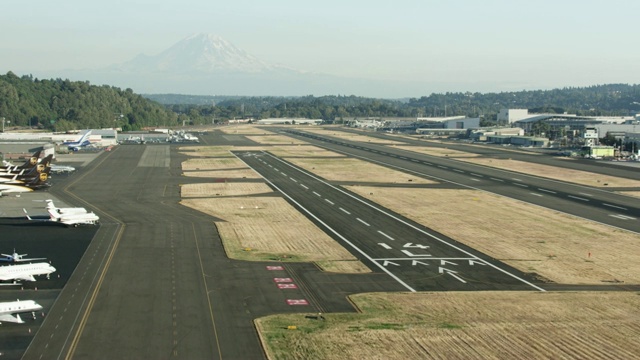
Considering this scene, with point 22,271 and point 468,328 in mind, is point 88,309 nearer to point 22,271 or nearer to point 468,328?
point 22,271

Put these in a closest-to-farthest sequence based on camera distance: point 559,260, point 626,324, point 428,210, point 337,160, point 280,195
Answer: point 626,324 → point 559,260 → point 428,210 → point 280,195 → point 337,160

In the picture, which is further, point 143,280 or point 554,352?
point 143,280

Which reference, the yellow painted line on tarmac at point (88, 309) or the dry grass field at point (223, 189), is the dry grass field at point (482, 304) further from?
the dry grass field at point (223, 189)

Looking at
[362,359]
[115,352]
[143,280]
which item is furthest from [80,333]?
[362,359]

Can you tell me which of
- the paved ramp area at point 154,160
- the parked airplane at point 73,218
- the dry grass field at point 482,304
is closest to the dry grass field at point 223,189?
the dry grass field at point 482,304

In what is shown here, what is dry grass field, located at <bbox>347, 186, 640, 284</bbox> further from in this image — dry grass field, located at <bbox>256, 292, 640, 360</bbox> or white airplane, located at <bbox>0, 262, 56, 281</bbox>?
white airplane, located at <bbox>0, 262, 56, 281</bbox>

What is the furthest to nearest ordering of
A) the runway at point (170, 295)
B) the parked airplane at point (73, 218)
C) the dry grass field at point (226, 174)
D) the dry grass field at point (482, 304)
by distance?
the dry grass field at point (226, 174) → the parked airplane at point (73, 218) → the dry grass field at point (482, 304) → the runway at point (170, 295)

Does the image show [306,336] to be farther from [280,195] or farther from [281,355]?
[280,195]

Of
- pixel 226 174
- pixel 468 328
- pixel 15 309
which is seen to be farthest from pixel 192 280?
pixel 226 174
